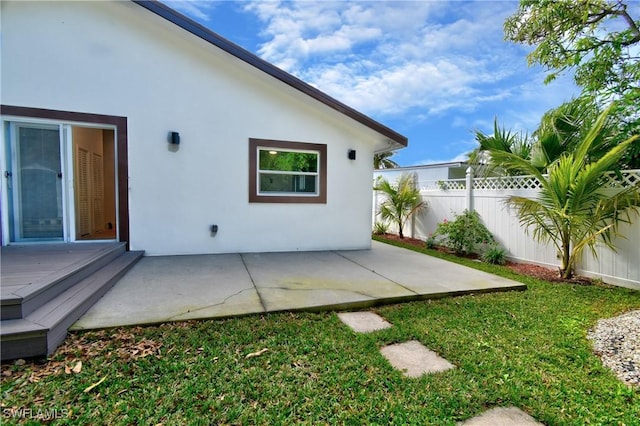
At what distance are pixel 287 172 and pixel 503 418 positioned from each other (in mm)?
6027

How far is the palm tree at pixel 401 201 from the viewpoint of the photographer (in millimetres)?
9679

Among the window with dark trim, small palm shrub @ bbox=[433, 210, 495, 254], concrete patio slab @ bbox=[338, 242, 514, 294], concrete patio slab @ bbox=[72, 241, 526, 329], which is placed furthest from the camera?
small palm shrub @ bbox=[433, 210, 495, 254]

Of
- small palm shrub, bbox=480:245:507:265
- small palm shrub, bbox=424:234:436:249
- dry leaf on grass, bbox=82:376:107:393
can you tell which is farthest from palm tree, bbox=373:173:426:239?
dry leaf on grass, bbox=82:376:107:393

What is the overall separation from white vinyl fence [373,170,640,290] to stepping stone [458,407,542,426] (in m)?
4.68

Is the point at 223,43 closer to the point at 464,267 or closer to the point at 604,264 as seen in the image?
the point at 464,267

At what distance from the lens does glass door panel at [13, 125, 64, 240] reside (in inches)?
215

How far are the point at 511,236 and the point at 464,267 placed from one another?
176 centimetres

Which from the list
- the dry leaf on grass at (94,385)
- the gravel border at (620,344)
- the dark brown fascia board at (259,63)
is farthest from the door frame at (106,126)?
the gravel border at (620,344)

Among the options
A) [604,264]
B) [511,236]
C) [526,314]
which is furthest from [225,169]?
[604,264]

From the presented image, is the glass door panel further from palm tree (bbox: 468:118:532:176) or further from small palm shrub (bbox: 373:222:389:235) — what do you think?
small palm shrub (bbox: 373:222:389:235)

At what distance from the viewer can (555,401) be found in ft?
7.13

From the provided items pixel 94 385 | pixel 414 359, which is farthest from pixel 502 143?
pixel 94 385

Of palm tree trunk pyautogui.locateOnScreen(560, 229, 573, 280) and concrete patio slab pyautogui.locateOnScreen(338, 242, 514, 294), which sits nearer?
concrete patio slab pyautogui.locateOnScreen(338, 242, 514, 294)

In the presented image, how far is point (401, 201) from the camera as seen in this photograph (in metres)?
9.76
